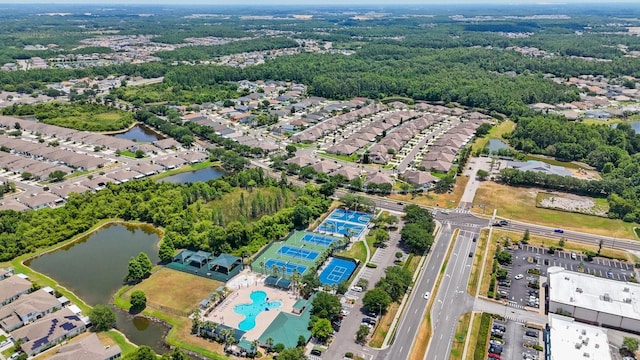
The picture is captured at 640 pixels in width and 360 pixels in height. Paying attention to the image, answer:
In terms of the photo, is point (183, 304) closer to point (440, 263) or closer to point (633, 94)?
point (440, 263)

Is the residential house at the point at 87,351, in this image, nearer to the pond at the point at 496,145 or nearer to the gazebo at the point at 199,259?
the gazebo at the point at 199,259

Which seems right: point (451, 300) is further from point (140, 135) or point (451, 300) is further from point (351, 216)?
point (140, 135)

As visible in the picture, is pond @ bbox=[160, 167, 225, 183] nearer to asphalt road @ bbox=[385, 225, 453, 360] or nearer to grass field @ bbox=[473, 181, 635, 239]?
asphalt road @ bbox=[385, 225, 453, 360]

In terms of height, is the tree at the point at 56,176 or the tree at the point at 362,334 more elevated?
the tree at the point at 56,176

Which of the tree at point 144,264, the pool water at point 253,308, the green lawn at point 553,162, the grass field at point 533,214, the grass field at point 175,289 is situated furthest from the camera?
the green lawn at point 553,162

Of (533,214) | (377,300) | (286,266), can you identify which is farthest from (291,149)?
(377,300)

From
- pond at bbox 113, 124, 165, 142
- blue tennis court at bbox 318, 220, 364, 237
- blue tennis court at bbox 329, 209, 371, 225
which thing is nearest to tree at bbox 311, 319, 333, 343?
blue tennis court at bbox 318, 220, 364, 237

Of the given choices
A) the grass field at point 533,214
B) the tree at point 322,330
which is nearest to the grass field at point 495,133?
the grass field at point 533,214
